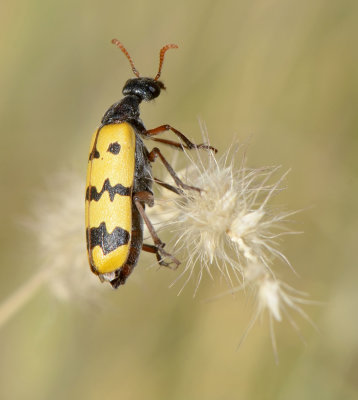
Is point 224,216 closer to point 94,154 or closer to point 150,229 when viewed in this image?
point 150,229

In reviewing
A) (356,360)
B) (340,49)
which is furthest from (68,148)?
(356,360)

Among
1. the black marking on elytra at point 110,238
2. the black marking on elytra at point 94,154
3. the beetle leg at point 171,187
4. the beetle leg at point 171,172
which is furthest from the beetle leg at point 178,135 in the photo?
the black marking on elytra at point 110,238

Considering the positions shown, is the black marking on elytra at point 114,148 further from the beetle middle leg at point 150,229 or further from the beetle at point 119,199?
the beetle middle leg at point 150,229

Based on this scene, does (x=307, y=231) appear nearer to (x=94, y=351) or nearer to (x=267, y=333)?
(x=267, y=333)

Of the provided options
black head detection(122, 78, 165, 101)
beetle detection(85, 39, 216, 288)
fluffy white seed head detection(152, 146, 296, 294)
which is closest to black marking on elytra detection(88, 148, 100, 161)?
beetle detection(85, 39, 216, 288)

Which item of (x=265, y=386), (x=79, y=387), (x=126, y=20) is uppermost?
(x=126, y=20)

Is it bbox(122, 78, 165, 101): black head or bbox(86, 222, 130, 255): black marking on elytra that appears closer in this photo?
bbox(86, 222, 130, 255): black marking on elytra

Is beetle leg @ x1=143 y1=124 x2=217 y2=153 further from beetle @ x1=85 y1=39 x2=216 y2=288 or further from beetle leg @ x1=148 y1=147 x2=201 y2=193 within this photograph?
beetle leg @ x1=148 y1=147 x2=201 y2=193
